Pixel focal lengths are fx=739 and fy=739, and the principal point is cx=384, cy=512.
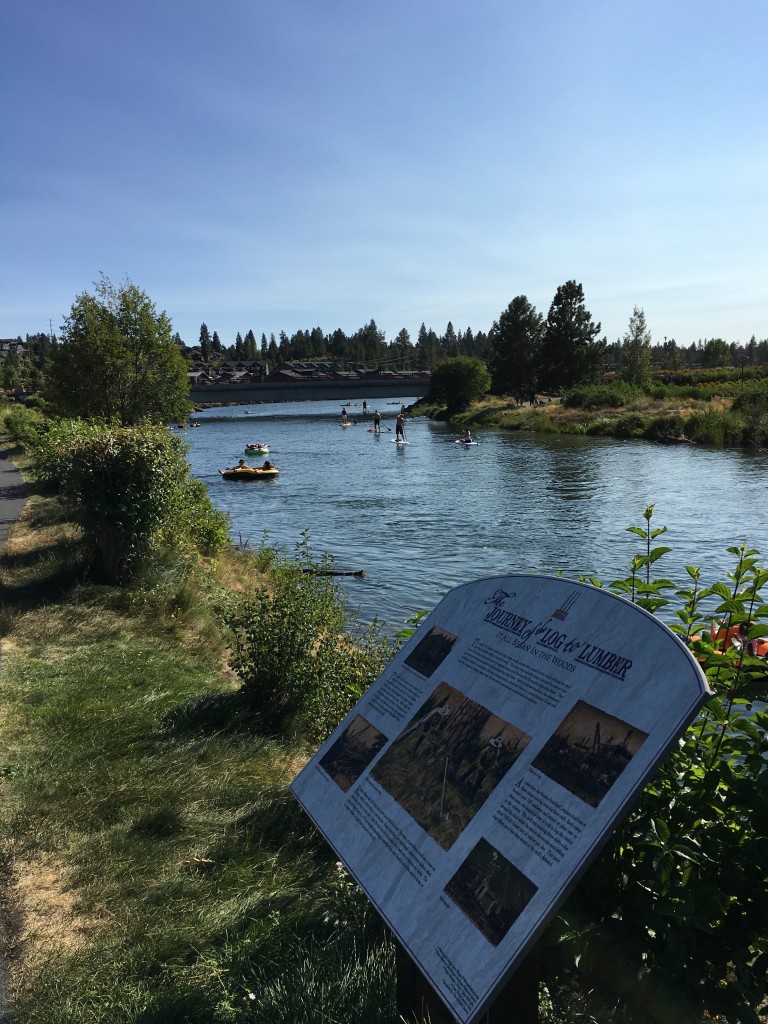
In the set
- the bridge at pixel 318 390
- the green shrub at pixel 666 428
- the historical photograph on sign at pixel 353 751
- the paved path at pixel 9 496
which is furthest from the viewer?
the bridge at pixel 318 390

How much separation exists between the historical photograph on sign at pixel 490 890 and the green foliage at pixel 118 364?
22.4m

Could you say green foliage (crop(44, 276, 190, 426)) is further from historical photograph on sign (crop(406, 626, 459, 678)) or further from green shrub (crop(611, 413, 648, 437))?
green shrub (crop(611, 413, 648, 437))

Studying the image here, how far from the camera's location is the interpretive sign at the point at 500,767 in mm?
2168

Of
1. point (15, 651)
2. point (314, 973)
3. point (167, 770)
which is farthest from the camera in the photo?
point (15, 651)

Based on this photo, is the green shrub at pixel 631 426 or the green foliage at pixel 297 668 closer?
the green foliage at pixel 297 668

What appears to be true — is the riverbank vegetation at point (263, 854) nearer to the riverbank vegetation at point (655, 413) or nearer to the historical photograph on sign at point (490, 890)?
the historical photograph on sign at point (490, 890)

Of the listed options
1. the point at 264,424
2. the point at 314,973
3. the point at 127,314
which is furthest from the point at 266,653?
the point at 264,424

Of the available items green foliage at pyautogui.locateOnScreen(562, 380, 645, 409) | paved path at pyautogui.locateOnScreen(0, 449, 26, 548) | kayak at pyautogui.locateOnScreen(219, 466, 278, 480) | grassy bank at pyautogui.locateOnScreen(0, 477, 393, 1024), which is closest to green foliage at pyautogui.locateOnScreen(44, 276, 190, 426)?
paved path at pyautogui.locateOnScreen(0, 449, 26, 548)

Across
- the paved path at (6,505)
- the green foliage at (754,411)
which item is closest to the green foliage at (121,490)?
the paved path at (6,505)

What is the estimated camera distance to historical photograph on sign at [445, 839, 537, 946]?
220 cm

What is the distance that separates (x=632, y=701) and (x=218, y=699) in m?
4.83

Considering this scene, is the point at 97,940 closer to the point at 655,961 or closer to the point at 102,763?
the point at 102,763

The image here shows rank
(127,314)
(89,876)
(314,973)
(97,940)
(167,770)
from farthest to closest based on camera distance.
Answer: (127,314) < (167,770) < (89,876) < (97,940) < (314,973)

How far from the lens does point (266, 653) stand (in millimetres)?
6527
